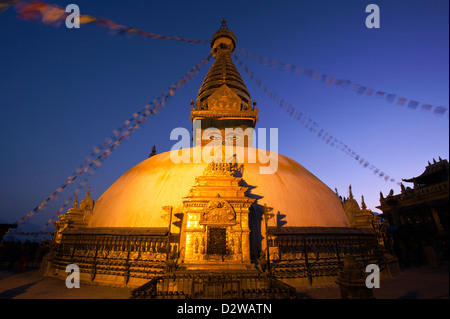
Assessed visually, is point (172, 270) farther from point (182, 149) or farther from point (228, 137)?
point (228, 137)

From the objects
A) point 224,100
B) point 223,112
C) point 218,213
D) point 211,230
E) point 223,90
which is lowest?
point 211,230

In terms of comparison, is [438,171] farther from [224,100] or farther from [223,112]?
[224,100]

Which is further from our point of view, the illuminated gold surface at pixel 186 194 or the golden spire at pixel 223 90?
the golden spire at pixel 223 90

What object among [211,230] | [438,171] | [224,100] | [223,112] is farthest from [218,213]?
[224,100]

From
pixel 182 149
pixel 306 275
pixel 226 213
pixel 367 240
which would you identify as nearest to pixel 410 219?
pixel 367 240

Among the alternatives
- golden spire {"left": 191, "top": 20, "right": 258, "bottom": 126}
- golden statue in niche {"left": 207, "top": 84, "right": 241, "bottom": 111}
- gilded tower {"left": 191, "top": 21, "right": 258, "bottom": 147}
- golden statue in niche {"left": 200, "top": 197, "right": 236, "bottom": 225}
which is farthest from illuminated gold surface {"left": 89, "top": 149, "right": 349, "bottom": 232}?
golden statue in niche {"left": 207, "top": 84, "right": 241, "bottom": 111}

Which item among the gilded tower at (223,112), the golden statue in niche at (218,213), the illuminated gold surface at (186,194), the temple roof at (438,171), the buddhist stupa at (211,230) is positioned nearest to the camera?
the temple roof at (438,171)

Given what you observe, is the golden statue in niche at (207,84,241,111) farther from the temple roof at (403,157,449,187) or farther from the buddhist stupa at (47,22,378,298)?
the temple roof at (403,157,449,187)

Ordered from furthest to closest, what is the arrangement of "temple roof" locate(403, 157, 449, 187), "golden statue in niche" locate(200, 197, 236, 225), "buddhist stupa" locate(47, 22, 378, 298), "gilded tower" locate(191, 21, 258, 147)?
"gilded tower" locate(191, 21, 258, 147), "golden statue in niche" locate(200, 197, 236, 225), "buddhist stupa" locate(47, 22, 378, 298), "temple roof" locate(403, 157, 449, 187)

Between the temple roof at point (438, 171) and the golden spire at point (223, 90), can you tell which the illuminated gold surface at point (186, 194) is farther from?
the golden spire at point (223, 90)

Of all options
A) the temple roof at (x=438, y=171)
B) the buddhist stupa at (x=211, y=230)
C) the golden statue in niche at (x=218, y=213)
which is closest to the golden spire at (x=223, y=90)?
the buddhist stupa at (x=211, y=230)

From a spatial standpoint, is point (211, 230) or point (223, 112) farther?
point (223, 112)

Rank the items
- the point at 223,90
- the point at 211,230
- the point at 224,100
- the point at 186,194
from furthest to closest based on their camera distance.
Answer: the point at 223,90, the point at 224,100, the point at 186,194, the point at 211,230
